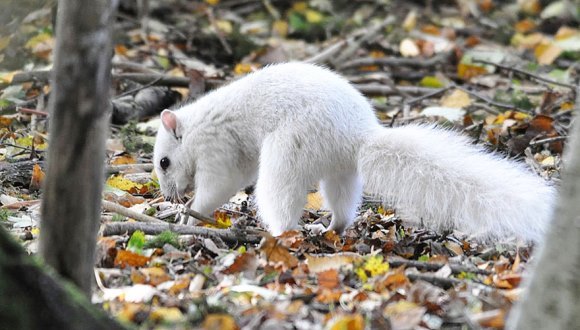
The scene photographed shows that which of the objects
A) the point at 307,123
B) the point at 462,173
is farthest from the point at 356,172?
the point at 462,173

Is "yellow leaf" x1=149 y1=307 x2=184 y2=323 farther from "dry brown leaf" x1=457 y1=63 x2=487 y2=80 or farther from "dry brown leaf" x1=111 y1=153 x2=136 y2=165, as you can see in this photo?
"dry brown leaf" x1=457 y1=63 x2=487 y2=80

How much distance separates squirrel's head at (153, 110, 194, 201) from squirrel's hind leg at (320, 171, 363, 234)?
83 cm

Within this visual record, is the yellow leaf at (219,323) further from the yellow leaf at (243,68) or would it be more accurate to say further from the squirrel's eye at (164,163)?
the yellow leaf at (243,68)

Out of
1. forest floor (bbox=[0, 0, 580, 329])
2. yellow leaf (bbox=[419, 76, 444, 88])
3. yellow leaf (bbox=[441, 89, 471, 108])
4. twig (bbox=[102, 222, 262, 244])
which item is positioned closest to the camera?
forest floor (bbox=[0, 0, 580, 329])

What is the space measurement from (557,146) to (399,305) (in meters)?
3.22

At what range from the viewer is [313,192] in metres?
5.72

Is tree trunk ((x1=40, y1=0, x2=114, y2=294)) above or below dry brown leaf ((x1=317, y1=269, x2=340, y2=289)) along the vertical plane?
above

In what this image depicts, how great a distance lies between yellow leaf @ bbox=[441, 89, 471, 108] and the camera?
23.6 ft

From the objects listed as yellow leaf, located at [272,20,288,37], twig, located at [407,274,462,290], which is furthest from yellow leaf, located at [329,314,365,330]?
yellow leaf, located at [272,20,288,37]

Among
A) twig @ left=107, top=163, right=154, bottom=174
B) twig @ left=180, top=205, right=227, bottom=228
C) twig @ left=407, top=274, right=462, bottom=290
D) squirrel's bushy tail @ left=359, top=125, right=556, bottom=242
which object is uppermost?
squirrel's bushy tail @ left=359, top=125, right=556, bottom=242

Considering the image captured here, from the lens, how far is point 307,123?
14.5 feet

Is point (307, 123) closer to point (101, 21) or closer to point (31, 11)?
point (101, 21)

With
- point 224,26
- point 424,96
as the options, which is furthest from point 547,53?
point 224,26

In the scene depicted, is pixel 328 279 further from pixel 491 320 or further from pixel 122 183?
pixel 122 183
